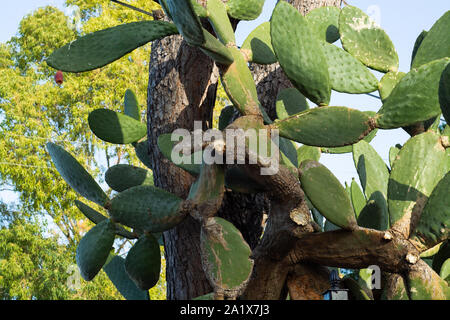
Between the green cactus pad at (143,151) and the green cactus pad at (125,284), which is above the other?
the green cactus pad at (143,151)

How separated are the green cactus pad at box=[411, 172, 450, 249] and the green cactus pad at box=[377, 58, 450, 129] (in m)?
0.18

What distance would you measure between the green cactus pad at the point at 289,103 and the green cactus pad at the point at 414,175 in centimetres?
44

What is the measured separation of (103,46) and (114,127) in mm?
327

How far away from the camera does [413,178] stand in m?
1.21

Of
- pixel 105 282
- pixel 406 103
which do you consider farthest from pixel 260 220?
pixel 105 282

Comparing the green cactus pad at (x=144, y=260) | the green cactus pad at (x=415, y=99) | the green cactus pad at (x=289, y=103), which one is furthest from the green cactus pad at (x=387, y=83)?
the green cactus pad at (x=144, y=260)

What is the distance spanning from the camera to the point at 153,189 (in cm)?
134

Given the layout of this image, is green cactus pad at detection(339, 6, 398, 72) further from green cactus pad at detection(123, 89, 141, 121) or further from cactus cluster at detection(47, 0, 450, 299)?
green cactus pad at detection(123, 89, 141, 121)

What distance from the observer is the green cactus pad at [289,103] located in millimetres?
1611

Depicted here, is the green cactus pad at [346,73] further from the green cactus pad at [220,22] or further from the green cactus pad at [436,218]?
the green cactus pad at [436,218]

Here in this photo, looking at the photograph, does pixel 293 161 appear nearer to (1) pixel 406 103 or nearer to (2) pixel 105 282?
(1) pixel 406 103

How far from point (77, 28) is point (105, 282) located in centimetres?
441

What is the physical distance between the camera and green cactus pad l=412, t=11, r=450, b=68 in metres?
1.35

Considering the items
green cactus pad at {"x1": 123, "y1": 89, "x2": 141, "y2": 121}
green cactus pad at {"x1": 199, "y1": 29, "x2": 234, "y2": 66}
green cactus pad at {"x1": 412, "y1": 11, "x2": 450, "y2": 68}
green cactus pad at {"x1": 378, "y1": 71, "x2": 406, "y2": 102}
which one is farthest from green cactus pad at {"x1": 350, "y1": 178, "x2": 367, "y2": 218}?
green cactus pad at {"x1": 123, "y1": 89, "x2": 141, "y2": 121}
